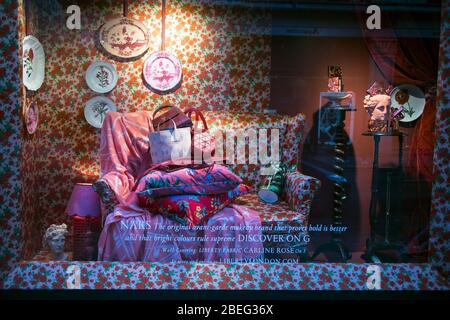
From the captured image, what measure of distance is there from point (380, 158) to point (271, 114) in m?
0.79

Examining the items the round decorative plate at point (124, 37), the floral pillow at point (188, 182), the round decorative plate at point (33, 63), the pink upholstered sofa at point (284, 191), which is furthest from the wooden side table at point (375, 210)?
the round decorative plate at point (33, 63)

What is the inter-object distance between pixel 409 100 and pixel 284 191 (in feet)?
3.30

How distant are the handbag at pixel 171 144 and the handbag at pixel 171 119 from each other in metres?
0.04

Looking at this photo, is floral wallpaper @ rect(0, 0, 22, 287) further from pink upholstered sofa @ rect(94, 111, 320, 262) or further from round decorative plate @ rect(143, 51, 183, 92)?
round decorative plate @ rect(143, 51, 183, 92)

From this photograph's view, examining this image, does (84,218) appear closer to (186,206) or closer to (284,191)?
(186,206)

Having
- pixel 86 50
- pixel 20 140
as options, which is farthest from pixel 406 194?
pixel 20 140

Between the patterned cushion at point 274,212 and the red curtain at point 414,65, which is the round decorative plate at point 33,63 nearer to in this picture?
the patterned cushion at point 274,212

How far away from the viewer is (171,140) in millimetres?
Result: 3074

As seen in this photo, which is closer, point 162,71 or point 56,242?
point 56,242

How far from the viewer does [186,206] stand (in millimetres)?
2832

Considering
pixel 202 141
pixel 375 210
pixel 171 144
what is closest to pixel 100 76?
pixel 171 144

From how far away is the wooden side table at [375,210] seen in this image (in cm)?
297

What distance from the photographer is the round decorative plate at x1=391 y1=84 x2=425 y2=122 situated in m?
2.96

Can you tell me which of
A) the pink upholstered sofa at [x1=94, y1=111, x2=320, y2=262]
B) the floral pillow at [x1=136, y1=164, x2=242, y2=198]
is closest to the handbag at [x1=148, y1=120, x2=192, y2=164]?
the floral pillow at [x1=136, y1=164, x2=242, y2=198]
